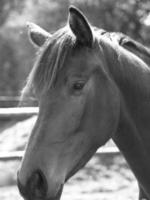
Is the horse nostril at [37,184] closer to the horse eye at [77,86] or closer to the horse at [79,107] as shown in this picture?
the horse at [79,107]

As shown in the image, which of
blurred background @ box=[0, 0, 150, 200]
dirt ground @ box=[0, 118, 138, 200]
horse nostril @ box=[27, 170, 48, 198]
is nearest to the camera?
horse nostril @ box=[27, 170, 48, 198]

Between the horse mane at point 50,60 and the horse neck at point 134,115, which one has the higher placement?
the horse mane at point 50,60

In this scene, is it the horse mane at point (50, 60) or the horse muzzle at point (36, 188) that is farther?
the horse mane at point (50, 60)

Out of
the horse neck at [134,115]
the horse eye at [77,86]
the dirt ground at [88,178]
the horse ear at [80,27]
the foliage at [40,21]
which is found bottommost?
the foliage at [40,21]

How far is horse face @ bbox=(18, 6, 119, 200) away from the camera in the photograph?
1.82 meters

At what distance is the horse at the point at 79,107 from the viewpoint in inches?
72.6

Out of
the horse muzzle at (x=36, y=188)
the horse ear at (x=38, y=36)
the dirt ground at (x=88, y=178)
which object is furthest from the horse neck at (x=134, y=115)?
the dirt ground at (x=88, y=178)

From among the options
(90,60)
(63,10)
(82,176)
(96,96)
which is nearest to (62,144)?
(96,96)

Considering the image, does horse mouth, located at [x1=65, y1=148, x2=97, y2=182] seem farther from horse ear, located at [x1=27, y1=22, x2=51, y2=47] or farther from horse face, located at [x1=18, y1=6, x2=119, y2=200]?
horse ear, located at [x1=27, y1=22, x2=51, y2=47]

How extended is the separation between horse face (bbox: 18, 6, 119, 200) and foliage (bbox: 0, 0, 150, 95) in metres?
8.65

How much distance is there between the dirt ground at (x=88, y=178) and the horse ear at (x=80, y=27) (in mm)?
2856

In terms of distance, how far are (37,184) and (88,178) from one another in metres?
3.55

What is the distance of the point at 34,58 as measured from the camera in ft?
7.66

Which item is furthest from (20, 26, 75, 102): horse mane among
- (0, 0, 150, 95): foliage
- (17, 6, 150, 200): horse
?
(0, 0, 150, 95): foliage
